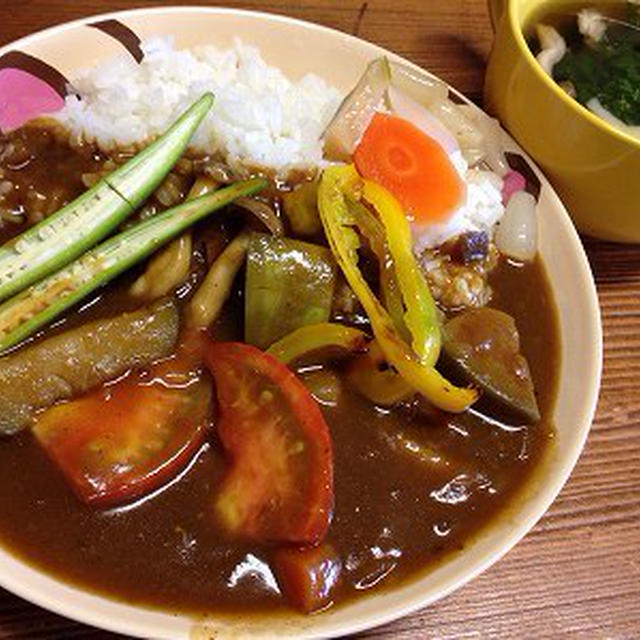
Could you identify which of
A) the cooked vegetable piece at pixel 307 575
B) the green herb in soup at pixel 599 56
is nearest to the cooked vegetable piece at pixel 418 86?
the green herb in soup at pixel 599 56

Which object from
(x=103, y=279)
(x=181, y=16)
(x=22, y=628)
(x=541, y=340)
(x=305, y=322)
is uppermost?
(x=181, y=16)

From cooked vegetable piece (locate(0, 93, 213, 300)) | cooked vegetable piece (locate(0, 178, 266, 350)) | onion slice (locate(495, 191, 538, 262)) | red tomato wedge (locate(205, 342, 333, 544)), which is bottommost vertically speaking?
onion slice (locate(495, 191, 538, 262))

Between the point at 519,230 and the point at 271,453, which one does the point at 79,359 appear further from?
the point at 519,230

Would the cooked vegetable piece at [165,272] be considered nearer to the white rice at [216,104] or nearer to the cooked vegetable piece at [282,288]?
the cooked vegetable piece at [282,288]

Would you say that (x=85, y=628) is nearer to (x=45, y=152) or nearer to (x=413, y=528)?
(x=413, y=528)

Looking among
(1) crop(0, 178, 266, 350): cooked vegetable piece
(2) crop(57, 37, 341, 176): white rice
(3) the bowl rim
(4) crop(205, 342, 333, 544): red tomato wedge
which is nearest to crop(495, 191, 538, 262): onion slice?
(3) the bowl rim

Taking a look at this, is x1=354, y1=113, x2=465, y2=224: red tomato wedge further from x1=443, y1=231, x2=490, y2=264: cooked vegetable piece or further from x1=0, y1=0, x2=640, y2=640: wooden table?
x1=0, y1=0, x2=640, y2=640: wooden table

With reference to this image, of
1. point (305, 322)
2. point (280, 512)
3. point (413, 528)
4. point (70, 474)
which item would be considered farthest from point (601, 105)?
point (70, 474)
